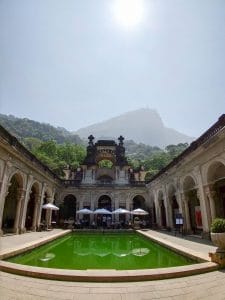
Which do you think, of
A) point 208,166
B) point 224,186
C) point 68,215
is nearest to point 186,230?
point 224,186

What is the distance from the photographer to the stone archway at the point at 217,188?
506 inches

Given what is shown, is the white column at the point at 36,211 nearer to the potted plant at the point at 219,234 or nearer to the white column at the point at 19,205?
the white column at the point at 19,205

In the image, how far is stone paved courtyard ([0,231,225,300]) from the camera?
4328mm

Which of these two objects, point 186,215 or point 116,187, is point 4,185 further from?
point 116,187

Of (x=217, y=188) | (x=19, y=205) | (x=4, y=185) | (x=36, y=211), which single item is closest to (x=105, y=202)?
(x=36, y=211)

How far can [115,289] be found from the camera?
477 centimetres

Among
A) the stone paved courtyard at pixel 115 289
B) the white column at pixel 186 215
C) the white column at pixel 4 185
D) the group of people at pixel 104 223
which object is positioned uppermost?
the white column at pixel 4 185

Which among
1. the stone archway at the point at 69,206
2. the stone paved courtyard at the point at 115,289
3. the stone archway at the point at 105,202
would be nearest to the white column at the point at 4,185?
the stone paved courtyard at the point at 115,289

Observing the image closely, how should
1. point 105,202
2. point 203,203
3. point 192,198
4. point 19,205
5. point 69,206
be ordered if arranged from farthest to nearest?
point 105,202 < point 69,206 < point 192,198 < point 19,205 < point 203,203

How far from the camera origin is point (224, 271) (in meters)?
5.87

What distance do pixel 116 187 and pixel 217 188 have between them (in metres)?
17.5

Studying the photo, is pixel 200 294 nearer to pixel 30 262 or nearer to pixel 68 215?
pixel 30 262

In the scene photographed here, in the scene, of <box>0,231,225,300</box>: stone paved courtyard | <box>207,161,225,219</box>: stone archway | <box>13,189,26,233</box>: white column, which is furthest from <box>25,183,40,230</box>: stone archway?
<box>0,231,225,300</box>: stone paved courtyard

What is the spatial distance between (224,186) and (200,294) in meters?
12.3
